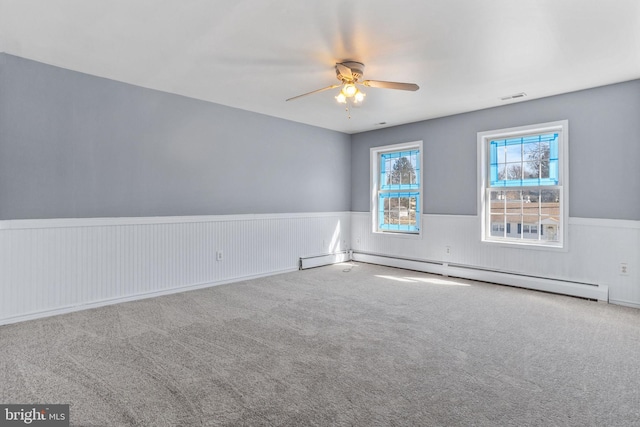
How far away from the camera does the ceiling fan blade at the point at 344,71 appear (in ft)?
10.6

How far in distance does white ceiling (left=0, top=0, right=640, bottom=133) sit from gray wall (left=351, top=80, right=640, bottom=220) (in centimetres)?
24

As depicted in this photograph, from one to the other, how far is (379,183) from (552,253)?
3062 mm

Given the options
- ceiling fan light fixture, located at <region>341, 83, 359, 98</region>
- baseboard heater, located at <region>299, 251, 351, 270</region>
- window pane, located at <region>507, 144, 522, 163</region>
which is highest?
ceiling fan light fixture, located at <region>341, 83, 359, 98</region>

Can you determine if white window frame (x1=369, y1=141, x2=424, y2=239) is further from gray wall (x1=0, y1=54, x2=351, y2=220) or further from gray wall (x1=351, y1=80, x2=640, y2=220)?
gray wall (x1=0, y1=54, x2=351, y2=220)

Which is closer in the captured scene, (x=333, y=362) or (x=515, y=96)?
(x=333, y=362)

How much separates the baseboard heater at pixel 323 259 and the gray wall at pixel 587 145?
7.28ft

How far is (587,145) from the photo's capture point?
4.13 metres

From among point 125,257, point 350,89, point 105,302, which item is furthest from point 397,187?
point 105,302

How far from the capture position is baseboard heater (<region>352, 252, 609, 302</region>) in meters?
4.08

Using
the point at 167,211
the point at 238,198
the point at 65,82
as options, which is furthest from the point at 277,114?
Answer: the point at 65,82

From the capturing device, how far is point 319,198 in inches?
248

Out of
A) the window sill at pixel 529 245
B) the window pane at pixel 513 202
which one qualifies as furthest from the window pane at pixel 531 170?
the window sill at pixel 529 245

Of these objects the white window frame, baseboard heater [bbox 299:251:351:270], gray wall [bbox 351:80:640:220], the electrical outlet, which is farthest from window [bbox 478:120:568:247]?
baseboard heater [bbox 299:251:351:270]

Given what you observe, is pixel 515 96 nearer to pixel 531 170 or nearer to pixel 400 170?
pixel 531 170
